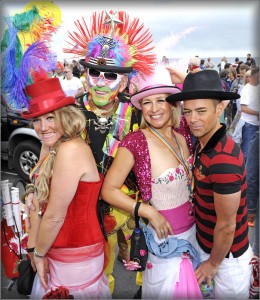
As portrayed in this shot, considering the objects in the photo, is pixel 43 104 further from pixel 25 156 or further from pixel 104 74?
pixel 25 156

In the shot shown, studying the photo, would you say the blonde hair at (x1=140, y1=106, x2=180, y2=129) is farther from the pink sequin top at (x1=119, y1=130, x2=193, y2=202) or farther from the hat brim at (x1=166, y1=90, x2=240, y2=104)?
the hat brim at (x1=166, y1=90, x2=240, y2=104)

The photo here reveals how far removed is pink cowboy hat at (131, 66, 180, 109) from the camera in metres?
2.41

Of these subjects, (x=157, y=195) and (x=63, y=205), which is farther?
(x=157, y=195)

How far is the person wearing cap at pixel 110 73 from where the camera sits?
2.75 meters

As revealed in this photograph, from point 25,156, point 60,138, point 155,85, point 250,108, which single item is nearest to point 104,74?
point 155,85

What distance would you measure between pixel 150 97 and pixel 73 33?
0.99 m

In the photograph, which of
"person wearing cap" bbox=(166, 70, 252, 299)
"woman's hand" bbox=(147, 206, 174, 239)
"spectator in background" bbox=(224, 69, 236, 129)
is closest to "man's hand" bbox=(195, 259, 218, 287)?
"person wearing cap" bbox=(166, 70, 252, 299)

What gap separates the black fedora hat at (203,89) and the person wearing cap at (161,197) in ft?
0.65

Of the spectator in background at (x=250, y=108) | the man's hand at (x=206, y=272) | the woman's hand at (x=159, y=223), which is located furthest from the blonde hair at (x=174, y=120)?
the spectator in background at (x=250, y=108)

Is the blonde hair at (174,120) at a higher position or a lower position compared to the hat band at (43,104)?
lower

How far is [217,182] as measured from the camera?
1.95 metres

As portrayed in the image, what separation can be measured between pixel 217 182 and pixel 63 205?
88cm

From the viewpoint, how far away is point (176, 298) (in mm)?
2203

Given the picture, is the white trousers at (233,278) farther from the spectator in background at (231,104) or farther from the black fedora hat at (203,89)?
the spectator in background at (231,104)
